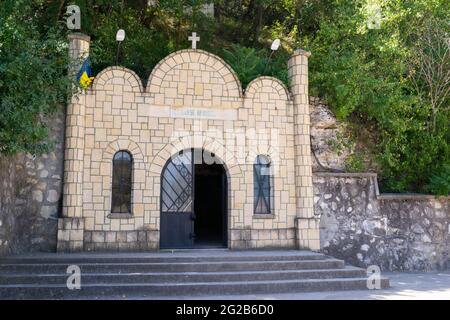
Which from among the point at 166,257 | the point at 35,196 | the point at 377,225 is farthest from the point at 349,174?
the point at 35,196

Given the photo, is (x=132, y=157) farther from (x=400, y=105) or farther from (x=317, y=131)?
(x=400, y=105)

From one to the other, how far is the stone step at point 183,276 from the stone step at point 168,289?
239 mm

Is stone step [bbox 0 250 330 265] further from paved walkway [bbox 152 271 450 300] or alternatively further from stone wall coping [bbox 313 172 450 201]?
stone wall coping [bbox 313 172 450 201]

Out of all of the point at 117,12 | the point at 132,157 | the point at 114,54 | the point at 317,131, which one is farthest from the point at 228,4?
the point at 132,157

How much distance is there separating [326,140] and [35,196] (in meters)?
8.64

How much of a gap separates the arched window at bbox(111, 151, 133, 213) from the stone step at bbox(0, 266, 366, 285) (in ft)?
8.55

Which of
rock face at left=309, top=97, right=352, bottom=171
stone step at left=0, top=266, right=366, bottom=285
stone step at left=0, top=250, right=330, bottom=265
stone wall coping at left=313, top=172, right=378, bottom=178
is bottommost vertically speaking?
stone step at left=0, top=266, right=366, bottom=285

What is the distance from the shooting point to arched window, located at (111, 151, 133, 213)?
38.4 ft

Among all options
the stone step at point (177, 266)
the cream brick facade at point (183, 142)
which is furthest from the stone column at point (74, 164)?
the stone step at point (177, 266)

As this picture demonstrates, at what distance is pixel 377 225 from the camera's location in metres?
13.4

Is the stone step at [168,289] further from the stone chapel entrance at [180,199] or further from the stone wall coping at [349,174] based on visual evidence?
the stone wall coping at [349,174]

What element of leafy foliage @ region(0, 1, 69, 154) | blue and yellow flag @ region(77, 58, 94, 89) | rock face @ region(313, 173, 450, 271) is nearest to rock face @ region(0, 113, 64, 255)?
blue and yellow flag @ region(77, 58, 94, 89)

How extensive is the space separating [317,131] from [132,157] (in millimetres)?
6128

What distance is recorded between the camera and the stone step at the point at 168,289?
8742 mm
